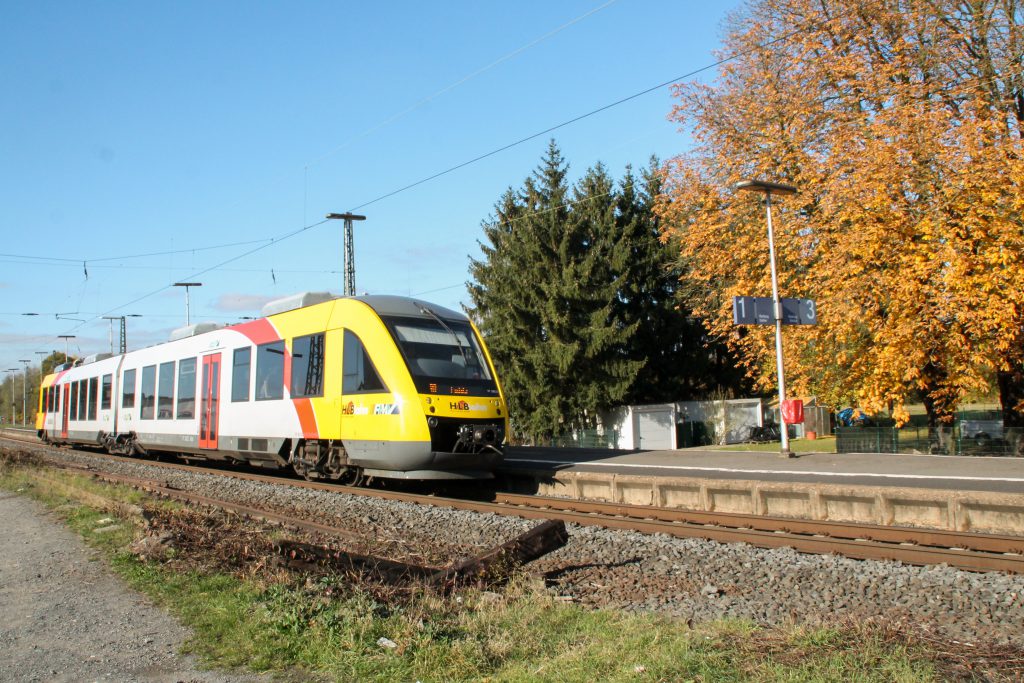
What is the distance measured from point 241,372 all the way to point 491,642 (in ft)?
45.7

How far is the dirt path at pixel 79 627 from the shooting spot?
195 inches

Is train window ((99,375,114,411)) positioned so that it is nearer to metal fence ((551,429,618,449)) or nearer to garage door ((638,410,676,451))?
metal fence ((551,429,618,449))

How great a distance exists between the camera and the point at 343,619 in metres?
5.44

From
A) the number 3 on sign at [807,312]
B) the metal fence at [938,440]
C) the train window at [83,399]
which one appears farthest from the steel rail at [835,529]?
the train window at [83,399]

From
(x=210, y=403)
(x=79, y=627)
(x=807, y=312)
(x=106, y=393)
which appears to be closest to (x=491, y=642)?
(x=79, y=627)

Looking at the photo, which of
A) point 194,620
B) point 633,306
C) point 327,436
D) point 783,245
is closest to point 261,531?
point 194,620

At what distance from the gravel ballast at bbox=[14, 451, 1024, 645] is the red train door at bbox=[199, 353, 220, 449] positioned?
30.6ft

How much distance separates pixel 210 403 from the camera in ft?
62.8

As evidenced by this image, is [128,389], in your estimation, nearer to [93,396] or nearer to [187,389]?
[93,396]

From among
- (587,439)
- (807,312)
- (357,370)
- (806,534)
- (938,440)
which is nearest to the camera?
(806,534)

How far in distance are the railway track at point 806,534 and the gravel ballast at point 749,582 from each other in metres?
0.31

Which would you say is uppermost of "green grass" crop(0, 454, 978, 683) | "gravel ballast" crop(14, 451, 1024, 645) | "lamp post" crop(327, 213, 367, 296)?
"lamp post" crop(327, 213, 367, 296)

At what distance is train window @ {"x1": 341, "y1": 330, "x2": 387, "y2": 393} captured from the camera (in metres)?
13.8

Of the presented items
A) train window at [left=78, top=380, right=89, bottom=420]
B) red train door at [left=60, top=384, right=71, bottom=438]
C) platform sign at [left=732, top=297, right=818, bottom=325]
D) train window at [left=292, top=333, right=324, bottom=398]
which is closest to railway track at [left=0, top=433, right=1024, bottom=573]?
train window at [left=292, top=333, right=324, bottom=398]
